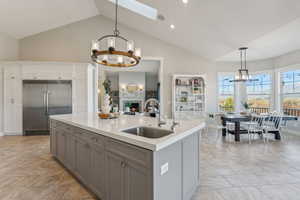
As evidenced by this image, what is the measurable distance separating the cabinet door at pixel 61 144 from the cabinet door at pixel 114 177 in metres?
1.40

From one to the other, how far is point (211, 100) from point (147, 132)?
17.2 ft

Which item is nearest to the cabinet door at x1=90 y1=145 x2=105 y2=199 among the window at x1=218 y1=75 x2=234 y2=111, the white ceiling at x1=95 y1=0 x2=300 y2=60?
the white ceiling at x1=95 y1=0 x2=300 y2=60

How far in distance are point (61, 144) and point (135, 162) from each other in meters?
2.02

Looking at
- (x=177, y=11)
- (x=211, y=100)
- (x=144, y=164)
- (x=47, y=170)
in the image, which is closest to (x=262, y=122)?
(x=211, y=100)

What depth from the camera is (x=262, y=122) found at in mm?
4438

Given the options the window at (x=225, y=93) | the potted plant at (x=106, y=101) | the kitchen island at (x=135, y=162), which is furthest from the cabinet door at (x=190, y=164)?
the window at (x=225, y=93)

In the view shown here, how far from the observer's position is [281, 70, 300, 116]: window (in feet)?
17.4

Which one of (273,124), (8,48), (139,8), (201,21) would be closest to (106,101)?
(201,21)

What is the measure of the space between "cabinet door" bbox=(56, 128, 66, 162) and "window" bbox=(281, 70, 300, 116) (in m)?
6.76

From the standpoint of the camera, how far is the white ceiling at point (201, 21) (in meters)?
3.13

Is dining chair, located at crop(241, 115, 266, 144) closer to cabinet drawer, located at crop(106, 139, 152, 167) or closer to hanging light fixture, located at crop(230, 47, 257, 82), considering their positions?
hanging light fixture, located at crop(230, 47, 257, 82)

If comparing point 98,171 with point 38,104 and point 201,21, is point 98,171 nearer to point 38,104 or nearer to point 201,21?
point 201,21

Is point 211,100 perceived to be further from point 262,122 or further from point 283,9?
point 283,9

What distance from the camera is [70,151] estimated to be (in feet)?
8.13
